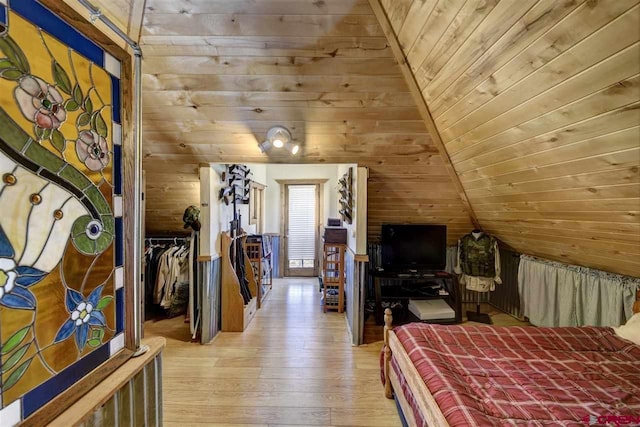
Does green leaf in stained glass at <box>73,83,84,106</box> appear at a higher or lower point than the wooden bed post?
higher

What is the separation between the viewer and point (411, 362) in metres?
1.71

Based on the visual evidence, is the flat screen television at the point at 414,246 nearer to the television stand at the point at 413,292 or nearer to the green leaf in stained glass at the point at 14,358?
the television stand at the point at 413,292

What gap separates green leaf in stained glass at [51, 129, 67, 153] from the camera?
0.80 meters

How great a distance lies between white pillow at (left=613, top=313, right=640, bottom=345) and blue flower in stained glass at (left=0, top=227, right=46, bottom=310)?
10.2ft

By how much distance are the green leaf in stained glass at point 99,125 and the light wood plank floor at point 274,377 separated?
6.32 feet

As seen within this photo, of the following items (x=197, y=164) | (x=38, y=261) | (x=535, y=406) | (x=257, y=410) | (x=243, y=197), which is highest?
(x=197, y=164)

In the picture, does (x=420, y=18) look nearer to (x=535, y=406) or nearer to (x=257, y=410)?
(x=535, y=406)

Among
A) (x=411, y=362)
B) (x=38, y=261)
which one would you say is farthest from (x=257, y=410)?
(x=38, y=261)

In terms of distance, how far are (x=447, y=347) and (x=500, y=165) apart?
1372 mm

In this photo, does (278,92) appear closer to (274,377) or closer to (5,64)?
(5,64)

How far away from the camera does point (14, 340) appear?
718 millimetres

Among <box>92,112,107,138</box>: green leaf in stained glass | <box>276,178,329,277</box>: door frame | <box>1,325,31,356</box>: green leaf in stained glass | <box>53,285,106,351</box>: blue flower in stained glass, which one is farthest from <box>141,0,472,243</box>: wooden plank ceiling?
<box>276,178,329,277</box>: door frame

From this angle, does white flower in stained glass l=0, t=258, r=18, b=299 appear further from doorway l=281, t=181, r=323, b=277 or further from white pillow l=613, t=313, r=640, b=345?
doorway l=281, t=181, r=323, b=277

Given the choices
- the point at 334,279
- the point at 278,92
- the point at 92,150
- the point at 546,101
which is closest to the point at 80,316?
the point at 92,150
